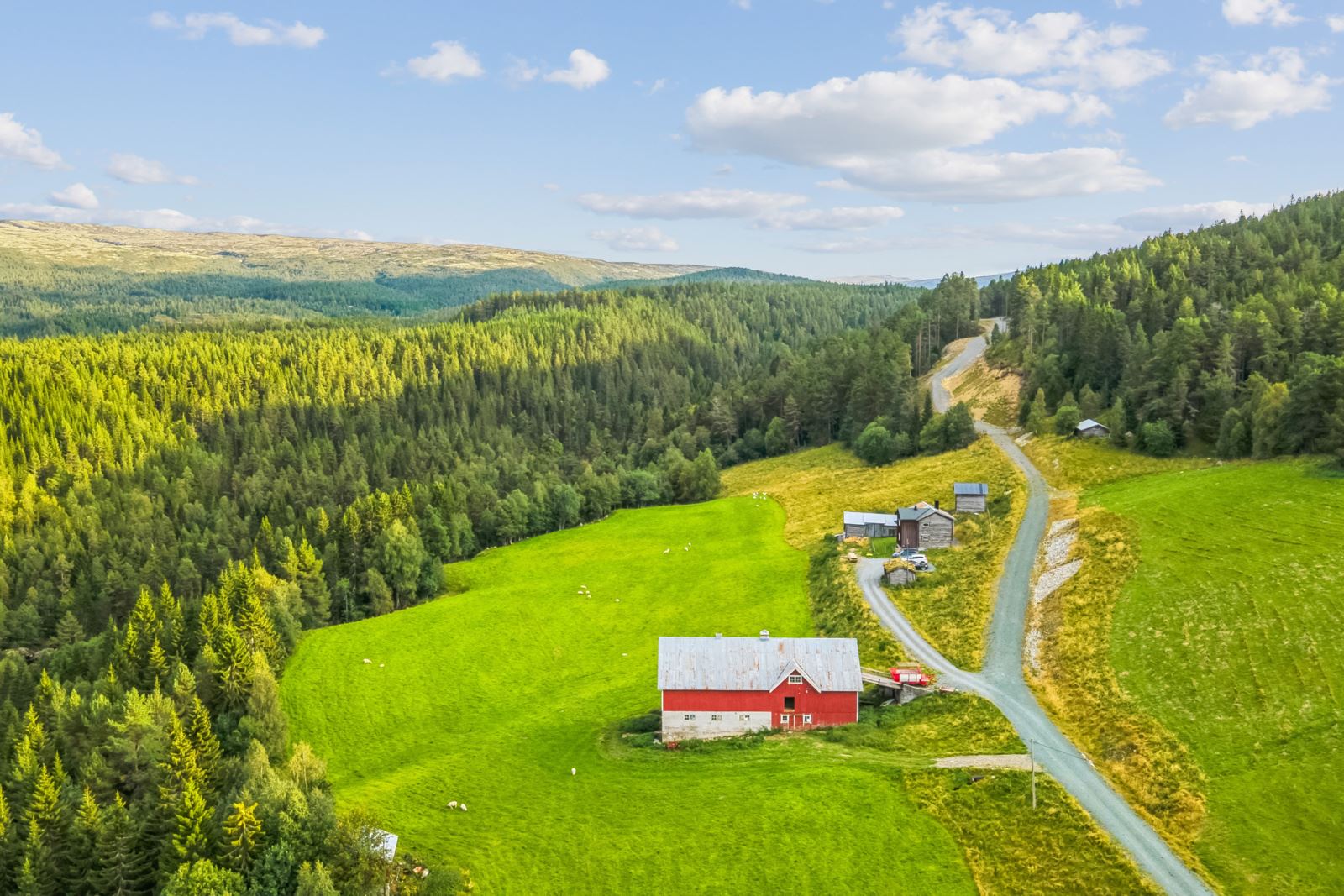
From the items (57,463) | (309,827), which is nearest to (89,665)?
(309,827)

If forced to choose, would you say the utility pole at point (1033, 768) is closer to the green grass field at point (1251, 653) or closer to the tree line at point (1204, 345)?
the green grass field at point (1251, 653)

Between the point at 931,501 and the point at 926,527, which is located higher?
the point at 931,501

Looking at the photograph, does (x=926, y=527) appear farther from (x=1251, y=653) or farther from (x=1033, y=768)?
(x=1033, y=768)

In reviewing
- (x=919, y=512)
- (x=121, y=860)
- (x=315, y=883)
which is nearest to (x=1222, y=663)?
(x=919, y=512)

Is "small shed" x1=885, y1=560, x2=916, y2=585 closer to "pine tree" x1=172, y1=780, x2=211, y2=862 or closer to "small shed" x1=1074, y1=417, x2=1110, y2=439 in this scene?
"small shed" x1=1074, y1=417, x2=1110, y2=439

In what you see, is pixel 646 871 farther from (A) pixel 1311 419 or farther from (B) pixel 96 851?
(A) pixel 1311 419

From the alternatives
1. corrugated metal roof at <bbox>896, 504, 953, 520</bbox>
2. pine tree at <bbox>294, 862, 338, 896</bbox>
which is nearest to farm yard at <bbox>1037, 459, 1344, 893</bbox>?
corrugated metal roof at <bbox>896, 504, 953, 520</bbox>

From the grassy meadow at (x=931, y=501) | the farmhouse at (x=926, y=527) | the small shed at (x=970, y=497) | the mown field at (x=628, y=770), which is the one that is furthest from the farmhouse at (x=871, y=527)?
the mown field at (x=628, y=770)
